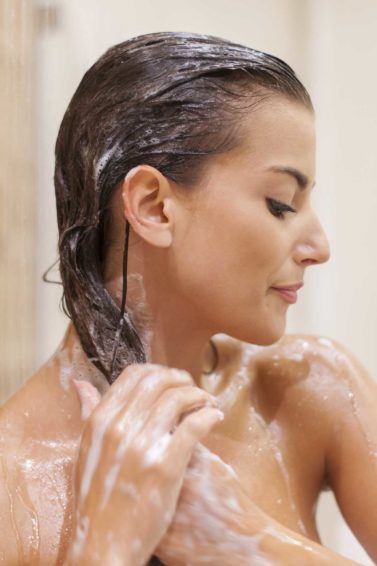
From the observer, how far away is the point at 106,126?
88 centimetres

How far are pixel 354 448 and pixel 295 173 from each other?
0.36 meters

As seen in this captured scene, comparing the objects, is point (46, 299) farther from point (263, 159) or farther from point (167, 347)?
point (263, 159)

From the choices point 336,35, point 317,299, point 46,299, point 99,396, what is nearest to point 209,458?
point 99,396

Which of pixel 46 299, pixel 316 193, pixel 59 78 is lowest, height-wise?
pixel 46 299

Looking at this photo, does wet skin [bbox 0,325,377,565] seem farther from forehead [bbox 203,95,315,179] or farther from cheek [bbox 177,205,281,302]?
forehead [bbox 203,95,315,179]

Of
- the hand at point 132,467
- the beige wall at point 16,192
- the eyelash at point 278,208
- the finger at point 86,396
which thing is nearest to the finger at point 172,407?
the hand at point 132,467

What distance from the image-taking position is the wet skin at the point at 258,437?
32.3 inches

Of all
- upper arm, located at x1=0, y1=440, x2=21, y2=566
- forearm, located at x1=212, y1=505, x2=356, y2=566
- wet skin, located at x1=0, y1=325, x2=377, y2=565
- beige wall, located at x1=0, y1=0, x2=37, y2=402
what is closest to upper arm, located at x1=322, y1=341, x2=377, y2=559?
wet skin, located at x1=0, y1=325, x2=377, y2=565

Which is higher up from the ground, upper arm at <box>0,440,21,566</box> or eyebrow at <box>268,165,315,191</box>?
eyebrow at <box>268,165,315,191</box>

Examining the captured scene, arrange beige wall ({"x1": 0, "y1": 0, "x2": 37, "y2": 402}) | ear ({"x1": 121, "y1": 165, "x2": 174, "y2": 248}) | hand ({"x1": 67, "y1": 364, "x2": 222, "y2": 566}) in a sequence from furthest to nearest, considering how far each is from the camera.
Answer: beige wall ({"x1": 0, "y1": 0, "x2": 37, "y2": 402}) < ear ({"x1": 121, "y1": 165, "x2": 174, "y2": 248}) < hand ({"x1": 67, "y1": 364, "x2": 222, "y2": 566})

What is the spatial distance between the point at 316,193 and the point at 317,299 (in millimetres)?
242

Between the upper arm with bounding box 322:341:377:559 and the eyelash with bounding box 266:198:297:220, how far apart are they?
0.27 meters

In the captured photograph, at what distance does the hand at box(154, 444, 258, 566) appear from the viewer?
80 centimetres

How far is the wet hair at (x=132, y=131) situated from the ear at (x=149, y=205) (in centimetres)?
2
